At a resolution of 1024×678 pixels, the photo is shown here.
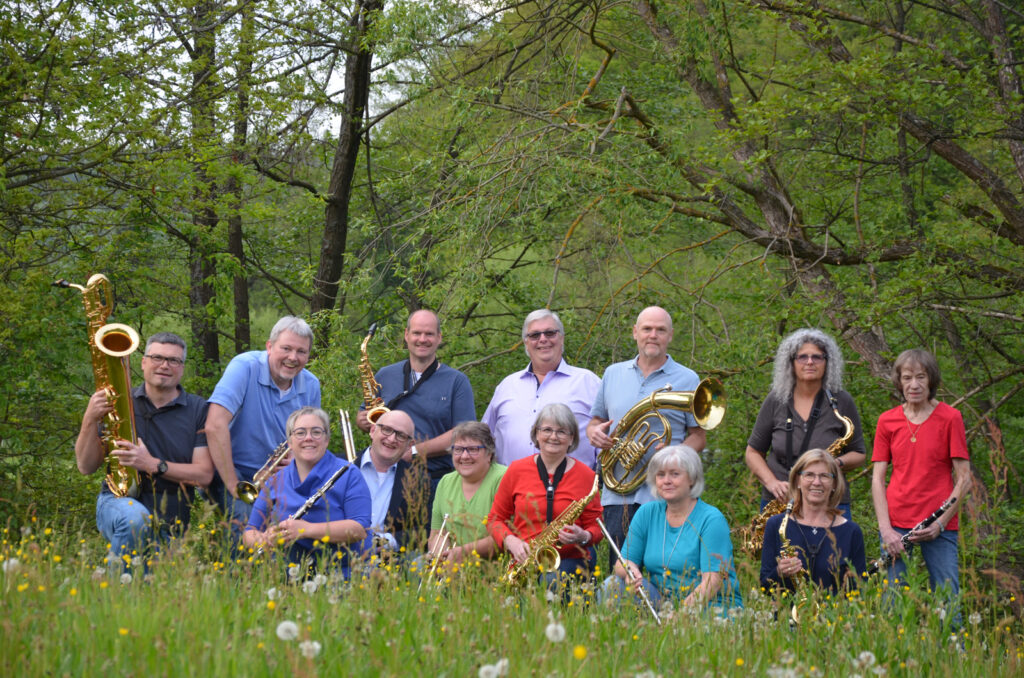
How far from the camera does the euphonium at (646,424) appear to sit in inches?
211

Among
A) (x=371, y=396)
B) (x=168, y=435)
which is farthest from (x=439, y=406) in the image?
(x=168, y=435)

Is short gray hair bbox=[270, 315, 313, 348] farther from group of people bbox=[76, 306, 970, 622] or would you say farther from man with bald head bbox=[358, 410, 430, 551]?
man with bald head bbox=[358, 410, 430, 551]

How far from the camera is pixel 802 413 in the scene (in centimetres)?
532

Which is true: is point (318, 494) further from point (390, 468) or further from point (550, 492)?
point (550, 492)

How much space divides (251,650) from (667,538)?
248cm

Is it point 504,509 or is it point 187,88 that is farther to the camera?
point 187,88

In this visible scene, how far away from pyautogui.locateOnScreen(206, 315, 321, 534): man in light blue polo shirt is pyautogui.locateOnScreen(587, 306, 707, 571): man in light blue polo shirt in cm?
173

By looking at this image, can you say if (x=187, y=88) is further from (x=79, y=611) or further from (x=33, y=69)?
(x=79, y=611)

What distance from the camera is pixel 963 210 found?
9.18m

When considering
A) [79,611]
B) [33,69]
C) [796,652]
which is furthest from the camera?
[33,69]

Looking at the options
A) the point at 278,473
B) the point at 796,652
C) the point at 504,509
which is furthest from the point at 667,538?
the point at 278,473

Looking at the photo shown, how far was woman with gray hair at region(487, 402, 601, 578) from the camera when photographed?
499cm

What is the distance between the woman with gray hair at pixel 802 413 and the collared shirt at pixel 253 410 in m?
2.70

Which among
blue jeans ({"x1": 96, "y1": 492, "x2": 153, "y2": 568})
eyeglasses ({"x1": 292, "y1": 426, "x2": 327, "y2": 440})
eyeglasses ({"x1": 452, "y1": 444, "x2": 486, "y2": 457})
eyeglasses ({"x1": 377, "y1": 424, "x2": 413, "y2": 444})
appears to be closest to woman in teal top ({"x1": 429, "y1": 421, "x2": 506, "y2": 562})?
eyeglasses ({"x1": 452, "y1": 444, "x2": 486, "y2": 457})
